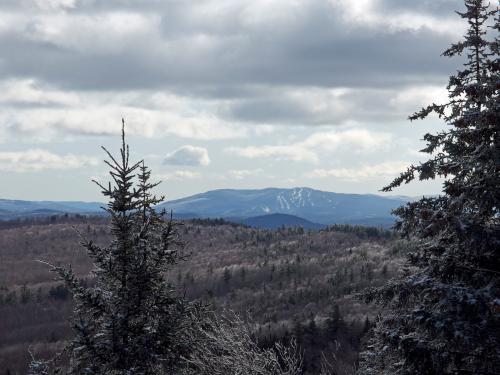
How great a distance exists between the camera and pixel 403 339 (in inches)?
420

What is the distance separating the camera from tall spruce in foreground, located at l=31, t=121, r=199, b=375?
41.7 ft

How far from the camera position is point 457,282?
423 inches

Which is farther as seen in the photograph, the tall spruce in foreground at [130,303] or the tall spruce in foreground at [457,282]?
the tall spruce in foreground at [130,303]

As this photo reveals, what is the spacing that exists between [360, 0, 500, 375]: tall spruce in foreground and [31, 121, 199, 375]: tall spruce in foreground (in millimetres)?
4690

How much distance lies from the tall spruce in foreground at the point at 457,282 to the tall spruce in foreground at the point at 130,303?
4690mm

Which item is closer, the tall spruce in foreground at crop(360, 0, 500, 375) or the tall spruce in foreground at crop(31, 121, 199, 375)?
the tall spruce in foreground at crop(360, 0, 500, 375)

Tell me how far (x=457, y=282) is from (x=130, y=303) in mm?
7186

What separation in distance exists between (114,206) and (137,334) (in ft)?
10.1

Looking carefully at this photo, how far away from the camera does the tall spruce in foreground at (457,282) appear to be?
398 inches

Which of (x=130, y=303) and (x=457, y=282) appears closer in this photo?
(x=457, y=282)

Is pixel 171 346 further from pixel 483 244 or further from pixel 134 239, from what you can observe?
pixel 483 244

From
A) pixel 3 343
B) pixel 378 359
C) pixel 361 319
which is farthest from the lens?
pixel 3 343

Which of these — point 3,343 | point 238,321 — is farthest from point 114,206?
point 3,343

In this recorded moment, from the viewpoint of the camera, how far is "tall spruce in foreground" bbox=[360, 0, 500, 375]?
10117mm
